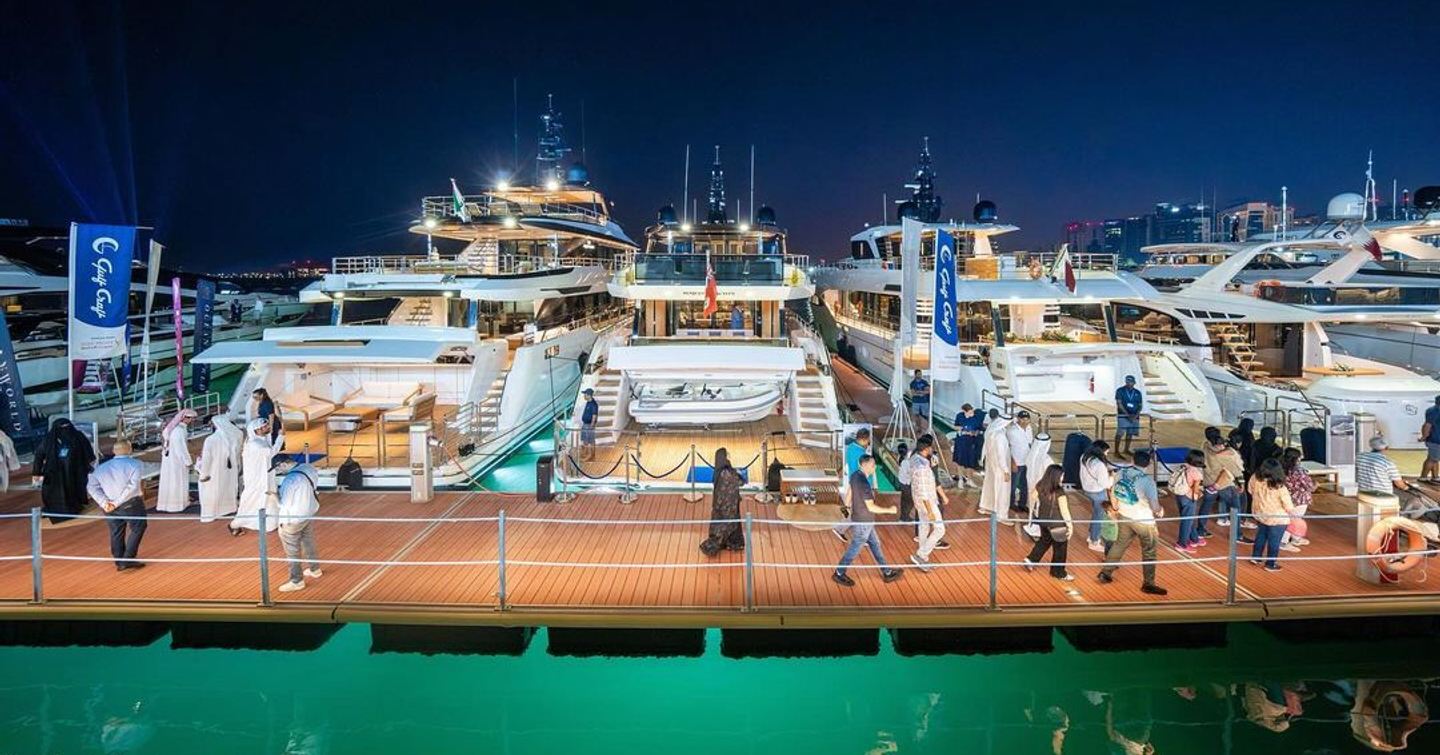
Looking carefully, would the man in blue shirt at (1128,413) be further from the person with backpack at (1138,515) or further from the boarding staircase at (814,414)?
the person with backpack at (1138,515)

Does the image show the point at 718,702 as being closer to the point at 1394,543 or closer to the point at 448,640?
the point at 448,640

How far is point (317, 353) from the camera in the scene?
45.8 ft

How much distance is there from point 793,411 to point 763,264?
5.59m

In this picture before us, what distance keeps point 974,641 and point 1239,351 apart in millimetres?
17326

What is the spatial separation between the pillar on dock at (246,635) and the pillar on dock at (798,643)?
4788mm

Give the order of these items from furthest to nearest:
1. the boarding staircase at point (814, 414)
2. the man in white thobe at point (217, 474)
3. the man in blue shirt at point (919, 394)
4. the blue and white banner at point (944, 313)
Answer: the man in blue shirt at point (919, 394) → the boarding staircase at point (814, 414) → the blue and white banner at point (944, 313) → the man in white thobe at point (217, 474)

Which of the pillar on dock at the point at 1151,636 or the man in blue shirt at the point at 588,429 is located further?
the man in blue shirt at the point at 588,429

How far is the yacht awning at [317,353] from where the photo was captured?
13.7m

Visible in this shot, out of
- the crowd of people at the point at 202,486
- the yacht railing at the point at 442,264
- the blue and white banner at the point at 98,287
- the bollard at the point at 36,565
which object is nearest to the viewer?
the bollard at the point at 36,565

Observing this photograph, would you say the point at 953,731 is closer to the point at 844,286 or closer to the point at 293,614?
the point at 293,614

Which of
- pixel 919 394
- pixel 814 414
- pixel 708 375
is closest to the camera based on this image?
pixel 708 375

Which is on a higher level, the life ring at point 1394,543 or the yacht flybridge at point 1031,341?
the yacht flybridge at point 1031,341

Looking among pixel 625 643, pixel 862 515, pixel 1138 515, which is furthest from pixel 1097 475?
pixel 625 643

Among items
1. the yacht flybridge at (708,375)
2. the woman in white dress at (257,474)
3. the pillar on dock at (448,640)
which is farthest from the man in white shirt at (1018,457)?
the woman in white dress at (257,474)
